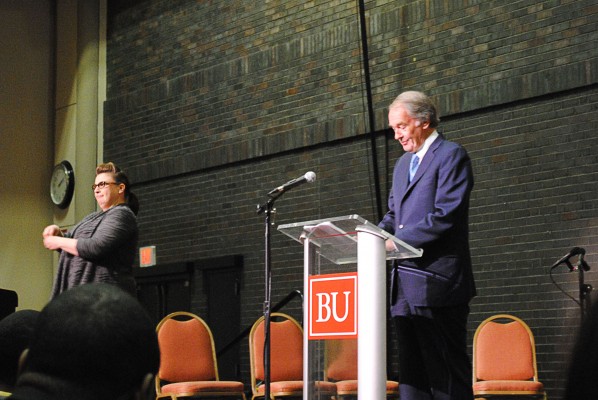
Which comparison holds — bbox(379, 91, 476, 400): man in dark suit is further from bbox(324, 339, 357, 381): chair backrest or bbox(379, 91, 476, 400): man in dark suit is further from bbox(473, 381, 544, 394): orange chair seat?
bbox(473, 381, 544, 394): orange chair seat

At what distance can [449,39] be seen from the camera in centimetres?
745

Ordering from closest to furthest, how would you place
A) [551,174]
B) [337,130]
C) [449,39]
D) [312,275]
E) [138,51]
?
[312,275]
[551,174]
[449,39]
[337,130]
[138,51]

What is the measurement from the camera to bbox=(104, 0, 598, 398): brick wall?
6715 millimetres

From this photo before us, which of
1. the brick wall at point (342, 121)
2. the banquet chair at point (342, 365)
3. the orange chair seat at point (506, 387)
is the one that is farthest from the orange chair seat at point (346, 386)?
the orange chair seat at point (506, 387)

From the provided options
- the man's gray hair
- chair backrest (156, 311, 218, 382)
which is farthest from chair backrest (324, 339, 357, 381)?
chair backrest (156, 311, 218, 382)

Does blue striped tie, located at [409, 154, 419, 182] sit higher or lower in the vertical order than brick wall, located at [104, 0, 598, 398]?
lower

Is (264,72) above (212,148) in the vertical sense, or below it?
above

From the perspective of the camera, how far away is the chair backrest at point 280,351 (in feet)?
20.7

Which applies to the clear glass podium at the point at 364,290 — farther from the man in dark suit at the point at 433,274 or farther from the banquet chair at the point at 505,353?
the banquet chair at the point at 505,353

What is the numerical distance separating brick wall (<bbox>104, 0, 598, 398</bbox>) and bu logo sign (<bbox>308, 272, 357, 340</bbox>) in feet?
5.77

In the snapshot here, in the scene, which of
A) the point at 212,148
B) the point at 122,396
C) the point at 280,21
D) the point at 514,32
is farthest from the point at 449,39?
the point at 122,396

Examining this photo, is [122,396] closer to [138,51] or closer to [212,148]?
[212,148]

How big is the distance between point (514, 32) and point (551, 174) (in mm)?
1093

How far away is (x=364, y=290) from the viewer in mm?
3521
